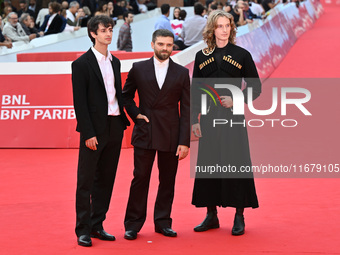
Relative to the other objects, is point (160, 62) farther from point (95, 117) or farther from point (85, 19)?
point (85, 19)

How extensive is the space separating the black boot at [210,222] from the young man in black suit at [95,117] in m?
0.84

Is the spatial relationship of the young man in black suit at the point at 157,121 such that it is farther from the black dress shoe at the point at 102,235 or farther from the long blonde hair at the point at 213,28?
the long blonde hair at the point at 213,28

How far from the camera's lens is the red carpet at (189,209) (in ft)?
20.8

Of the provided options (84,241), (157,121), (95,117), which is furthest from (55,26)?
(84,241)

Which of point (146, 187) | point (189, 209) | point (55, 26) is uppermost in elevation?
point (146, 187)

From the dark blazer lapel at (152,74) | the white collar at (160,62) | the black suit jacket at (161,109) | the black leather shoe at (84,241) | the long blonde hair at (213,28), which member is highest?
the long blonde hair at (213,28)

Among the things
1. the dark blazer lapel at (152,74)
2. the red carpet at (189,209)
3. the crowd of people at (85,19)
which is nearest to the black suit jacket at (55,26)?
the crowd of people at (85,19)

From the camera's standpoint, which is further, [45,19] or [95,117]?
[45,19]

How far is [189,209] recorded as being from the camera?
7746mm

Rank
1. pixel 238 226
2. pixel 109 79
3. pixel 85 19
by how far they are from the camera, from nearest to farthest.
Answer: pixel 109 79, pixel 238 226, pixel 85 19

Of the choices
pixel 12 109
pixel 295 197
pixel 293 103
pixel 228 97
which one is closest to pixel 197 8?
pixel 293 103

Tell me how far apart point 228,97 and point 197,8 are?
1085 centimetres

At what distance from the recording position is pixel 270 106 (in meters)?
14.1

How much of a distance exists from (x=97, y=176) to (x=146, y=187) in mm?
447
